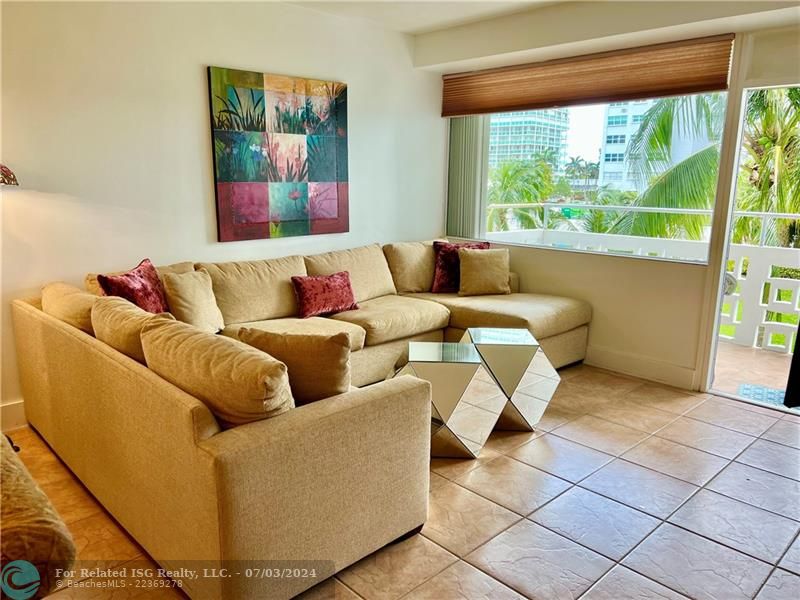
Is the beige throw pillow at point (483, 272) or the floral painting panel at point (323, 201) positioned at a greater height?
the floral painting panel at point (323, 201)

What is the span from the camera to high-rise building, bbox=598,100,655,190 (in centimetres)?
494

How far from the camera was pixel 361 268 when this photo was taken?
4.33m

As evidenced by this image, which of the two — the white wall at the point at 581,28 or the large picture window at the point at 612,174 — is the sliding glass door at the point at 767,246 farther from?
the white wall at the point at 581,28

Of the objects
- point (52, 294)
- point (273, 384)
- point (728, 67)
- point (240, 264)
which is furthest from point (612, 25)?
point (52, 294)

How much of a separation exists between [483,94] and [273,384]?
12.9ft

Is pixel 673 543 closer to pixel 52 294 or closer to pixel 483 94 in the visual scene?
pixel 52 294

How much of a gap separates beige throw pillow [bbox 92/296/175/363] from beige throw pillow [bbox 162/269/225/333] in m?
0.72

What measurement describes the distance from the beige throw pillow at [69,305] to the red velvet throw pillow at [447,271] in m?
2.65

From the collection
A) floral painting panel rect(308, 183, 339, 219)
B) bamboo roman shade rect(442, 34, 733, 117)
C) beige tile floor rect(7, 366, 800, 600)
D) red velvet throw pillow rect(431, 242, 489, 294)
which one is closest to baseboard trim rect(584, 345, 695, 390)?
beige tile floor rect(7, 366, 800, 600)

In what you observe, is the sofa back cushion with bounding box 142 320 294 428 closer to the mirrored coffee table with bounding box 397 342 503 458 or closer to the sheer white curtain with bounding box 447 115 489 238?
the mirrored coffee table with bounding box 397 342 503 458

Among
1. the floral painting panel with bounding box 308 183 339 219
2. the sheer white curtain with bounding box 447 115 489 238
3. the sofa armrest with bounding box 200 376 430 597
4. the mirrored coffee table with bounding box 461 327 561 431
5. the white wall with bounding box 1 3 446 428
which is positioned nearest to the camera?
the sofa armrest with bounding box 200 376 430 597

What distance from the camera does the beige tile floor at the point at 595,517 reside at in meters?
1.99

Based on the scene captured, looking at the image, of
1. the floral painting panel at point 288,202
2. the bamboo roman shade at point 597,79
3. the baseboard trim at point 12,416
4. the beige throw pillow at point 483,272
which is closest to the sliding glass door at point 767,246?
the bamboo roman shade at point 597,79

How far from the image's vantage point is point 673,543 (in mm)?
2223
